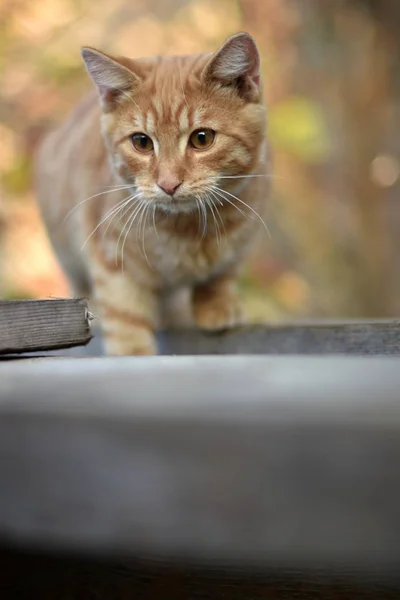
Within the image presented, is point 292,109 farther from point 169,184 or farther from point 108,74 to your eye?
point 169,184

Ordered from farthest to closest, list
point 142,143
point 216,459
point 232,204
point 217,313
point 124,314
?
point 217,313, point 124,314, point 232,204, point 142,143, point 216,459

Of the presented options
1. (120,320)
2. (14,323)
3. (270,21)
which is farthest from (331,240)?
(14,323)

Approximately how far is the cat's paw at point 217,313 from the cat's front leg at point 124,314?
0.21m

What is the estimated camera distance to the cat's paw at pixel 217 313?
7.38 feet

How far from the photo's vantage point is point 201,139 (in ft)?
5.81

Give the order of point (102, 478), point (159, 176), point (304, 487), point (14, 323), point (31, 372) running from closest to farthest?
point (304, 487) → point (102, 478) → point (31, 372) → point (14, 323) → point (159, 176)

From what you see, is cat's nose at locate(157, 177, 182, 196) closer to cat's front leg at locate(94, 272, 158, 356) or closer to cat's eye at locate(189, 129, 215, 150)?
cat's eye at locate(189, 129, 215, 150)

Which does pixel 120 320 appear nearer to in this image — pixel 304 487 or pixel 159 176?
pixel 159 176

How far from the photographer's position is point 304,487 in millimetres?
667

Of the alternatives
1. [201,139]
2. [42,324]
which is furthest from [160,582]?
[201,139]

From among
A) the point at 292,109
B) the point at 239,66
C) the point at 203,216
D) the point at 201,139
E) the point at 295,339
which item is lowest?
the point at 295,339

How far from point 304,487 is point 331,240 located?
4.55m

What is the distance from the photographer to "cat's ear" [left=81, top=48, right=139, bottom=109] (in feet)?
5.91

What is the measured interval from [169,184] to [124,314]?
477 millimetres
